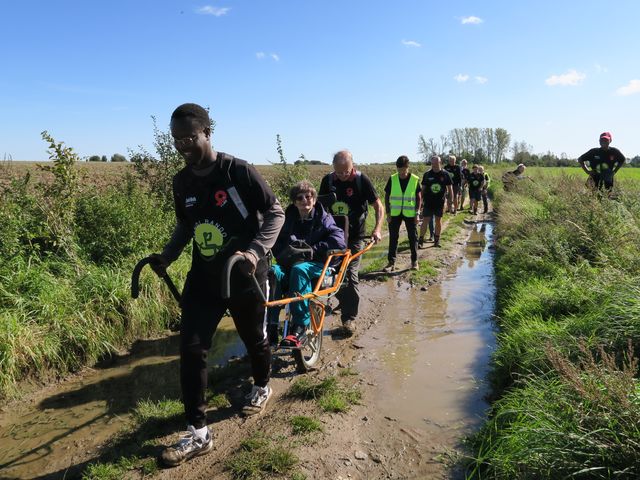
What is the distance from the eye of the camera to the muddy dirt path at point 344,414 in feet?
10.9

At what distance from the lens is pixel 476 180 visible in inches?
673

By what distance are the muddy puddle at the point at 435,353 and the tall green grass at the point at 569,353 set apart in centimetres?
30

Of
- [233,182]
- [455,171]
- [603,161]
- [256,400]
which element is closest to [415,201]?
[603,161]

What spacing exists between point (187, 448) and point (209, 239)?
156 cm

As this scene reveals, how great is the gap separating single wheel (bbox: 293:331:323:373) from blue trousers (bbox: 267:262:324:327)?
0.69ft

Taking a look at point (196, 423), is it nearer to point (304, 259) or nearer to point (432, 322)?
point (304, 259)

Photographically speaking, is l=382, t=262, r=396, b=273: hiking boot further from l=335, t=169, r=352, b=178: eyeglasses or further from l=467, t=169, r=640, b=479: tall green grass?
l=335, t=169, r=352, b=178: eyeglasses

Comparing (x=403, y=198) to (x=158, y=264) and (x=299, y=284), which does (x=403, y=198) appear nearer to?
(x=299, y=284)

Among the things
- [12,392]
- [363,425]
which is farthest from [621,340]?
[12,392]

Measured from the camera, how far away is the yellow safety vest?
8430mm

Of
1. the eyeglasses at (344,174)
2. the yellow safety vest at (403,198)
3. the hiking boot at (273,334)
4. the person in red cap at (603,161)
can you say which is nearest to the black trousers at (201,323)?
the hiking boot at (273,334)

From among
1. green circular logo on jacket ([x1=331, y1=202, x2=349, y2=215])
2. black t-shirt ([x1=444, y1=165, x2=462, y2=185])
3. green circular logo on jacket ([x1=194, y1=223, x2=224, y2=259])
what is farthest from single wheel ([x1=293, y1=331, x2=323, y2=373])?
black t-shirt ([x1=444, y1=165, x2=462, y2=185])

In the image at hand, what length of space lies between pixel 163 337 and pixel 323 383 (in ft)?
9.71

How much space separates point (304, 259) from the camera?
4801 mm
